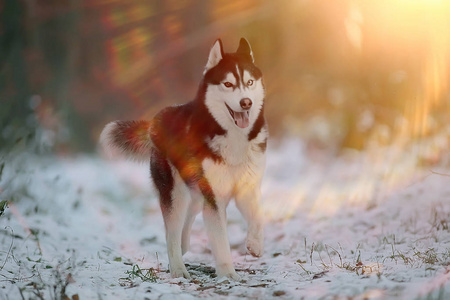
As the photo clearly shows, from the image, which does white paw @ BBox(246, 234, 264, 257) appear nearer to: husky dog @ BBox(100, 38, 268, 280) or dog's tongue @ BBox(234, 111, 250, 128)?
husky dog @ BBox(100, 38, 268, 280)

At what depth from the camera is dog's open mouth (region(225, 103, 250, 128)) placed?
4.08 m

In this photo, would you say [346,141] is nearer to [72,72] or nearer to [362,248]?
[362,248]

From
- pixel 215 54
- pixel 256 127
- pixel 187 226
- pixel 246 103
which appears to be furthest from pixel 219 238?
pixel 215 54

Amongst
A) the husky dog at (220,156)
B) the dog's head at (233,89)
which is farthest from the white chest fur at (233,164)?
the dog's head at (233,89)

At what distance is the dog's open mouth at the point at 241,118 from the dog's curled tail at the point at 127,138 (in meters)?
1.34

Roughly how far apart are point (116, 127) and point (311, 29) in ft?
28.1

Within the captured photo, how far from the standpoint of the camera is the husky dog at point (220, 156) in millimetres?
4109

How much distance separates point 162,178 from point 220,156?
82 cm

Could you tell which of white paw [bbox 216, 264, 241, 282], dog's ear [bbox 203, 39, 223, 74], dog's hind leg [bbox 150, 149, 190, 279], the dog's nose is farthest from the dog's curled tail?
white paw [bbox 216, 264, 241, 282]

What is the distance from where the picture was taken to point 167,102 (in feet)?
53.7

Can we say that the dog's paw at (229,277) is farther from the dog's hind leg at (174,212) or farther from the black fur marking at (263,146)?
the black fur marking at (263,146)

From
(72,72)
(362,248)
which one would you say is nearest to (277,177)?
(362,248)

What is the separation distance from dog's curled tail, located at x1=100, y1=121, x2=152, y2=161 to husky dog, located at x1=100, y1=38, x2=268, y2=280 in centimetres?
67

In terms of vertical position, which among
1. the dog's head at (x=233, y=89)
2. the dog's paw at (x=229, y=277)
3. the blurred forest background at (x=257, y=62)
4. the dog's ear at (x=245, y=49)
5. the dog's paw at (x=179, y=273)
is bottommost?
the dog's paw at (x=229, y=277)
